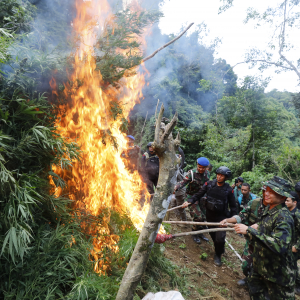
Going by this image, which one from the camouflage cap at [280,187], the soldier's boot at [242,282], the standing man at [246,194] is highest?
the camouflage cap at [280,187]

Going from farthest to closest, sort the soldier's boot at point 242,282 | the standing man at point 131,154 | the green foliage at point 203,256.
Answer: the standing man at point 131,154
the green foliage at point 203,256
the soldier's boot at point 242,282

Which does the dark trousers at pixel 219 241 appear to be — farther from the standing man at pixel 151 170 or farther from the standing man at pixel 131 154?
the standing man at pixel 131 154

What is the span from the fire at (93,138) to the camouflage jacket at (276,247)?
261 cm

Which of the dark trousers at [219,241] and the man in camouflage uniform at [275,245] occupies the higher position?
the man in camouflage uniform at [275,245]

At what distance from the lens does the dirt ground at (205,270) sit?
14.1 feet

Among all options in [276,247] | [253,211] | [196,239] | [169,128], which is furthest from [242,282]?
[169,128]

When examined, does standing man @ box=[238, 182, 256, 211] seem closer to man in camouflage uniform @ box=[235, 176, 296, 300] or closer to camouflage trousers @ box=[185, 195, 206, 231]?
camouflage trousers @ box=[185, 195, 206, 231]

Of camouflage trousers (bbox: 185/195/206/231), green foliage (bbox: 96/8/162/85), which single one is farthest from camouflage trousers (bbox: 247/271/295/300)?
green foliage (bbox: 96/8/162/85)

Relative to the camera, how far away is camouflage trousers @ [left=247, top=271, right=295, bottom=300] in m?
3.04

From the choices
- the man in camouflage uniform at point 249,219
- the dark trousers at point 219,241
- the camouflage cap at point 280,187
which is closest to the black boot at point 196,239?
the dark trousers at point 219,241

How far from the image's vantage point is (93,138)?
470 cm

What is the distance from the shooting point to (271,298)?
10.4 ft

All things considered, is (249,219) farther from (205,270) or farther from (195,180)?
(195,180)

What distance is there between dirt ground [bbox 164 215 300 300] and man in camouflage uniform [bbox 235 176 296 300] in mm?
1207
